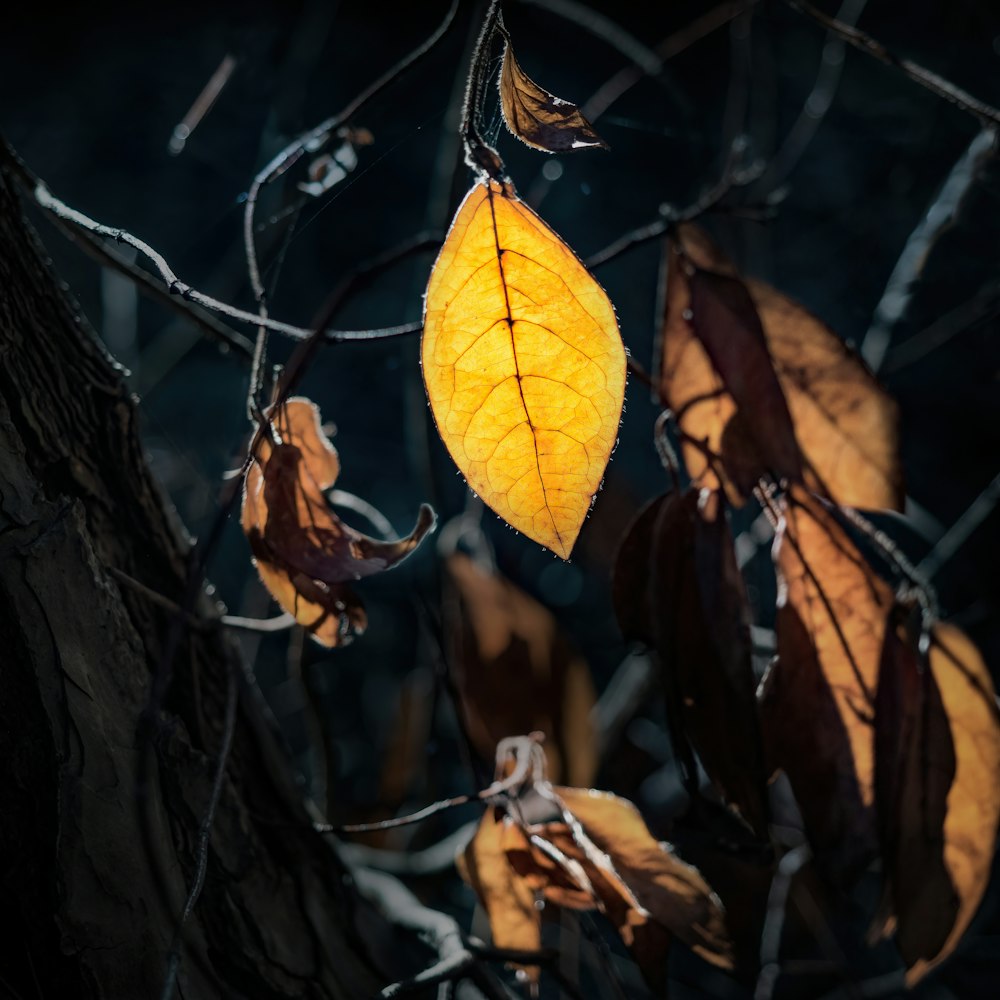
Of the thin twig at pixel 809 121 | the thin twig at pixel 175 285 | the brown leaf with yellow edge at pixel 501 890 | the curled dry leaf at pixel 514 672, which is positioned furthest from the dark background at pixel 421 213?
the thin twig at pixel 175 285

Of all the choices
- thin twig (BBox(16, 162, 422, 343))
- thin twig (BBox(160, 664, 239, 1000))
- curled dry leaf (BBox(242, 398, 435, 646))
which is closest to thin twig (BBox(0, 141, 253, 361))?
thin twig (BBox(16, 162, 422, 343))

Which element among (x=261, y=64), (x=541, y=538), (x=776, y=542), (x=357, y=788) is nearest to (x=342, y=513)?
(x=357, y=788)

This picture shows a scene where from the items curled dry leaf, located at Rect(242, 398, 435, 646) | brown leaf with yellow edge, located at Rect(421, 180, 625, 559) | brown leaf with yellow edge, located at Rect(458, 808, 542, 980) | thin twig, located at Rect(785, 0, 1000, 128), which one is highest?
thin twig, located at Rect(785, 0, 1000, 128)

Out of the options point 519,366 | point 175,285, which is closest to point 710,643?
point 519,366

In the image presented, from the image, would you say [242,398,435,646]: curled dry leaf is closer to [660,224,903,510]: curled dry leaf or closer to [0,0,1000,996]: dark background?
[660,224,903,510]: curled dry leaf

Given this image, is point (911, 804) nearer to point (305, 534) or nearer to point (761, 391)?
point (761, 391)

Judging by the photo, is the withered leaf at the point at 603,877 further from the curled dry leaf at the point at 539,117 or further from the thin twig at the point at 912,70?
the thin twig at the point at 912,70

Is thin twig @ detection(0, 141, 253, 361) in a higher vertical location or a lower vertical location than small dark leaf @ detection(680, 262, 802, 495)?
higher
